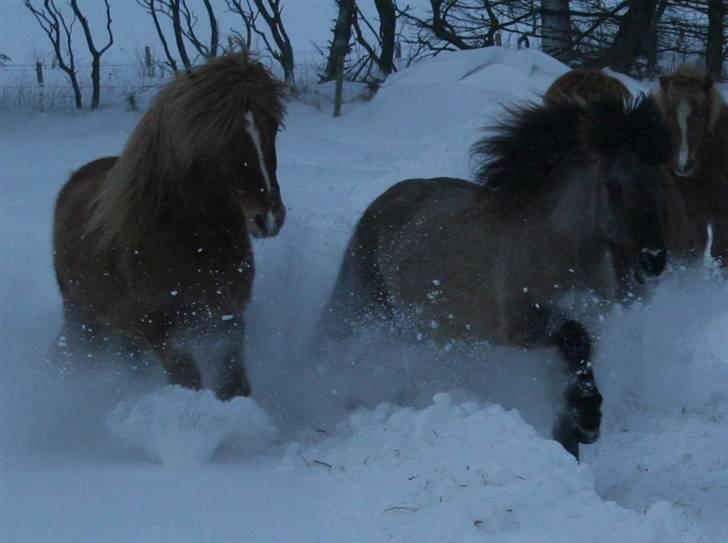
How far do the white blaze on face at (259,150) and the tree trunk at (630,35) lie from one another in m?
14.8

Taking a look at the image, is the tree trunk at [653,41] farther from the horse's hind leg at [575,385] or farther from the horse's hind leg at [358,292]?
the horse's hind leg at [575,385]

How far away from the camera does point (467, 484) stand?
11.9ft

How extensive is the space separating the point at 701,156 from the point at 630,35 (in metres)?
11.8

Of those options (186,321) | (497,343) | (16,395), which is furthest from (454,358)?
(16,395)

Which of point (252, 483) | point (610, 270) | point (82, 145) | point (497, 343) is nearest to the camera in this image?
point (252, 483)

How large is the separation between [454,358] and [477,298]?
0.52 m

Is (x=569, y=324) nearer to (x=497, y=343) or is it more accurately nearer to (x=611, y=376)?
(x=497, y=343)

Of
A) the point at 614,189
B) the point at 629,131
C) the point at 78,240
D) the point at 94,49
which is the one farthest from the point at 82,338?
the point at 94,49

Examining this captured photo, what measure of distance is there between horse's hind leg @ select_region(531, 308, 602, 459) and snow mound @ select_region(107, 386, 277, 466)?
4.62ft

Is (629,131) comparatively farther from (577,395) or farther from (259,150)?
(259,150)

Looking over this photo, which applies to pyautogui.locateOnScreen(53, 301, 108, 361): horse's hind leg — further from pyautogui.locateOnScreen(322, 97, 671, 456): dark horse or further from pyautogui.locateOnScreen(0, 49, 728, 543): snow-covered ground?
pyautogui.locateOnScreen(322, 97, 671, 456): dark horse

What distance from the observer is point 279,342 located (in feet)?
20.6

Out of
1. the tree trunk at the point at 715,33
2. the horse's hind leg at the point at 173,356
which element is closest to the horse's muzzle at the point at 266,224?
the horse's hind leg at the point at 173,356

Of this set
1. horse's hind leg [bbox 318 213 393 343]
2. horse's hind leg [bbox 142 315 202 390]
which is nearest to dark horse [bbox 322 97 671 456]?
horse's hind leg [bbox 318 213 393 343]
